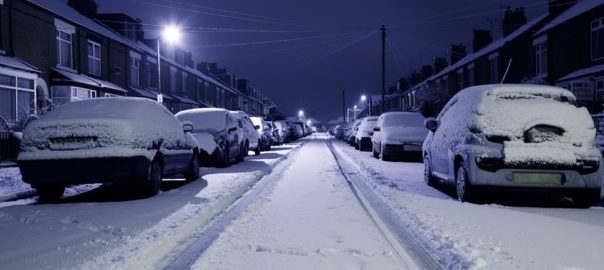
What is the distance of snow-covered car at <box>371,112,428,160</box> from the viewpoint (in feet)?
50.5

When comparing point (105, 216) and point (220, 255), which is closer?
point (220, 255)

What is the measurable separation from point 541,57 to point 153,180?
27.1 m

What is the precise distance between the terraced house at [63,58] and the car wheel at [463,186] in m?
14.8

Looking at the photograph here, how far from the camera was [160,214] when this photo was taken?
6281 millimetres

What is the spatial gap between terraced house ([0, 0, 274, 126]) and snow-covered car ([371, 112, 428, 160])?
455 inches

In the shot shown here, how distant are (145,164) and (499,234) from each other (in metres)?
4.94

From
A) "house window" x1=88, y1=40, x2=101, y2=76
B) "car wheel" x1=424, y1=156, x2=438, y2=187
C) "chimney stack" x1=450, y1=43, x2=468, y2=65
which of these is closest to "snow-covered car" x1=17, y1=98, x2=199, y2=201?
"car wheel" x1=424, y1=156, x2=438, y2=187

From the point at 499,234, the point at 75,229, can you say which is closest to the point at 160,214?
the point at 75,229

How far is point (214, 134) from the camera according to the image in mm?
13148

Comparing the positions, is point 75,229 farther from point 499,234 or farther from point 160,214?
point 499,234

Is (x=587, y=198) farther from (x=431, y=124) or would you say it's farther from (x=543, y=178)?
(x=431, y=124)

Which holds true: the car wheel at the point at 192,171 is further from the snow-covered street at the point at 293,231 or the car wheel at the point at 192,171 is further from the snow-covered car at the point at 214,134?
the snow-covered car at the point at 214,134

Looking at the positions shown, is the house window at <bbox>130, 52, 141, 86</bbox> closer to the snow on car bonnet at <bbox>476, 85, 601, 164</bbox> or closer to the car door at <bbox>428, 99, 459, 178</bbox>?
the car door at <bbox>428, 99, 459, 178</bbox>

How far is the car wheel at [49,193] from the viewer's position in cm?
749
